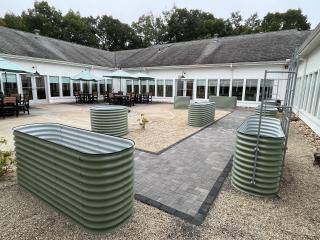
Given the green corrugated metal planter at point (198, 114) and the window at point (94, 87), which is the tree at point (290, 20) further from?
the green corrugated metal planter at point (198, 114)

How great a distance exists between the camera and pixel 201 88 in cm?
1794

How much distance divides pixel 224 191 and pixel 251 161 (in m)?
0.71

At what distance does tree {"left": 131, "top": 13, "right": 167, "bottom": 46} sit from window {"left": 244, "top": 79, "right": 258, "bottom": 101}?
27.6 metres

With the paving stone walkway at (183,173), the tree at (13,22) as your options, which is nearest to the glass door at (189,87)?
the paving stone walkway at (183,173)

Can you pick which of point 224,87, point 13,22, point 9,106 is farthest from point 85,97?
point 13,22

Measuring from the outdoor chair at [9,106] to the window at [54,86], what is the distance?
6.33 meters

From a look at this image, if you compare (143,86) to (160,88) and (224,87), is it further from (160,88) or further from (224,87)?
(224,87)

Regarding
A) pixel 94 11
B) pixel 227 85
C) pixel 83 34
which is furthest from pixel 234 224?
pixel 94 11

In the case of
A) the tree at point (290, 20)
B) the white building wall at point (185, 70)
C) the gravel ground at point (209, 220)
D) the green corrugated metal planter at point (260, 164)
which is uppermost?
the tree at point (290, 20)

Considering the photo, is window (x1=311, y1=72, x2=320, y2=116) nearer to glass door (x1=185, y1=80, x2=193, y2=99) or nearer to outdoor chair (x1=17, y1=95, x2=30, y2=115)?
glass door (x1=185, y1=80, x2=193, y2=99)

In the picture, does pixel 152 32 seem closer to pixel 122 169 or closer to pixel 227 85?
pixel 227 85

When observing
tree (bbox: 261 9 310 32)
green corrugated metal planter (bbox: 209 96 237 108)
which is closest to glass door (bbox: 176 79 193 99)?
green corrugated metal planter (bbox: 209 96 237 108)

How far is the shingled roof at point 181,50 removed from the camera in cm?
1553

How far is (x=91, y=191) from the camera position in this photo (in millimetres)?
2387
